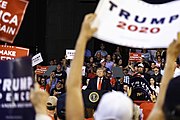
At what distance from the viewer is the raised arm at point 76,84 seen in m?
2.68

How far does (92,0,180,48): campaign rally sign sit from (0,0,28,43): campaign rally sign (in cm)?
168

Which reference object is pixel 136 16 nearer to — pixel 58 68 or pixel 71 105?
pixel 71 105

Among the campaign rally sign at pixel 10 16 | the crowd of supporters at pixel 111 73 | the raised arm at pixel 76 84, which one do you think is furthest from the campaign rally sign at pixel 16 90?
the crowd of supporters at pixel 111 73

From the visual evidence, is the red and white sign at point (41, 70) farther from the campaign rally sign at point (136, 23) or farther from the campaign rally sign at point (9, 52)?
the campaign rally sign at point (136, 23)

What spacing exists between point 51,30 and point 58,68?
4928 millimetres

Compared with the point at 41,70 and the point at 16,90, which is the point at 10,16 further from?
the point at 41,70

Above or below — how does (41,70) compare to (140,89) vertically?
above

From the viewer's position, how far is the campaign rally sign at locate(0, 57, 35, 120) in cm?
284

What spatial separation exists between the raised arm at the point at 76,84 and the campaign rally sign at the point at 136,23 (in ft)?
1.85

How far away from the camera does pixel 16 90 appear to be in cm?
292

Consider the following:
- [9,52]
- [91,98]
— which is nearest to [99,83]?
[9,52]

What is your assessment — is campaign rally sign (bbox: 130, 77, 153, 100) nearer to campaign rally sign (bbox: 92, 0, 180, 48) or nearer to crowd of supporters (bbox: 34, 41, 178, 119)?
crowd of supporters (bbox: 34, 41, 178, 119)

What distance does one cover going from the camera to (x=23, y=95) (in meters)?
2.87

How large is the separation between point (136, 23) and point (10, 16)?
1.92 meters
